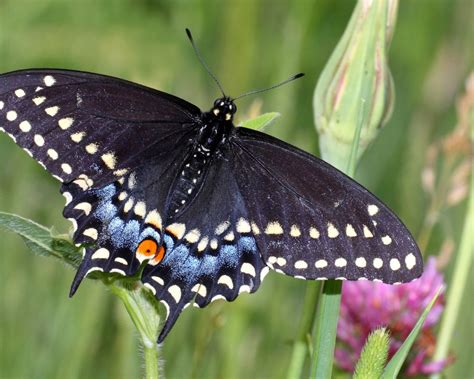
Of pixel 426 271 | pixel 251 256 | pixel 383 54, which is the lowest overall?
pixel 251 256

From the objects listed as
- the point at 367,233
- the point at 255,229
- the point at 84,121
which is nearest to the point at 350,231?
the point at 367,233

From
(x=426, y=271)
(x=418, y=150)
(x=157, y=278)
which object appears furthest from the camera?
(x=418, y=150)

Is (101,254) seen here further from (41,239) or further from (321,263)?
(321,263)

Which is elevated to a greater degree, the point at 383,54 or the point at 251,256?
the point at 383,54

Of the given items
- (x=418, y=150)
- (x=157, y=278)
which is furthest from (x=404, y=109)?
(x=157, y=278)

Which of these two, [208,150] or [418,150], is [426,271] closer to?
[208,150]

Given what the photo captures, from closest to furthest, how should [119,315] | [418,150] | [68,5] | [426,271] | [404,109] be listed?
[426,271]
[119,315]
[418,150]
[68,5]
[404,109]

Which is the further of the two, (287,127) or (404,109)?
(404,109)

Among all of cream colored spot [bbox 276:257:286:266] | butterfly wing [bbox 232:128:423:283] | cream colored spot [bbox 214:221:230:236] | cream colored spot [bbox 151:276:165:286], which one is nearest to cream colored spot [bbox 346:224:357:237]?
butterfly wing [bbox 232:128:423:283]
